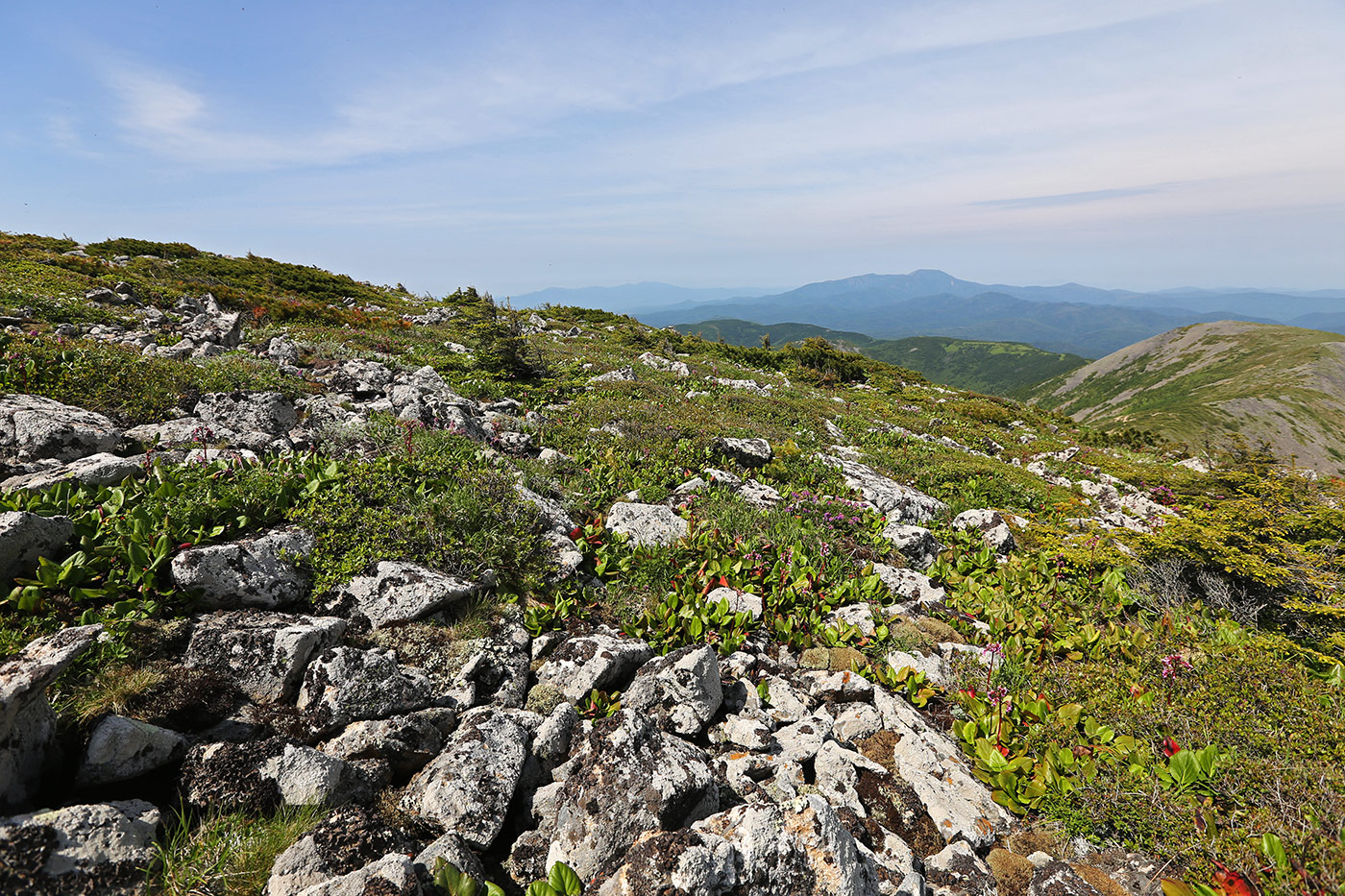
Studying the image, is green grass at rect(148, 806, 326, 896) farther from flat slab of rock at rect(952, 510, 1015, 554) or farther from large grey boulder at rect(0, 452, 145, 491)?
flat slab of rock at rect(952, 510, 1015, 554)

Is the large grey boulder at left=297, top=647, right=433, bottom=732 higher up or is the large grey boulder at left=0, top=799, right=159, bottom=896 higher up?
the large grey boulder at left=0, top=799, right=159, bottom=896

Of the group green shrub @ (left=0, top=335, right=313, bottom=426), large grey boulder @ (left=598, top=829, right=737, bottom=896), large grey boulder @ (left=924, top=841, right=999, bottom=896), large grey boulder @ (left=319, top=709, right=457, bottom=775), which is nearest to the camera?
large grey boulder @ (left=598, top=829, right=737, bottom=896)

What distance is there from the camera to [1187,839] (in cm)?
419

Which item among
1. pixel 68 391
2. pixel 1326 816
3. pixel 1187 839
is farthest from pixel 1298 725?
pixel 68 391

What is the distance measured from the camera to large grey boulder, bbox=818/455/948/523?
11.8m

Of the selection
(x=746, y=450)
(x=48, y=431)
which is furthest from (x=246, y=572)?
(x=746, y=450)

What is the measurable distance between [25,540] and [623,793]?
581 cm

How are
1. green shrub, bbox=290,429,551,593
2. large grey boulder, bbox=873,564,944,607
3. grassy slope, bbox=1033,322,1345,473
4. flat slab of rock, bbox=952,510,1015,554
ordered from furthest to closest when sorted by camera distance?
grassy slope, bbox=1033,322,1345,473 < flat slab of rock, bbox=952,510,1015,554 < large grey boulder, bbox=873,564,944,607 < green shrub, bbox=290,429,551,593

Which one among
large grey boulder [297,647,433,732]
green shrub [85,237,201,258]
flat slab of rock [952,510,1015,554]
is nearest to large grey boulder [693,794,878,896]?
large grey boulder [297,647,433,732]

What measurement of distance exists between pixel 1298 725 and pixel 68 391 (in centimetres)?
1646

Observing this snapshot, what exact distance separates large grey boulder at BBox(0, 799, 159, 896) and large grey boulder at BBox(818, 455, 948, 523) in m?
11.4

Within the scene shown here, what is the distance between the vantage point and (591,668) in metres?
5.71

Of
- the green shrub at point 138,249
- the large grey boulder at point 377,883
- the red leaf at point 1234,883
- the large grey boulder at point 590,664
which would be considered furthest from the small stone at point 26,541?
the green shrub at point 138,249

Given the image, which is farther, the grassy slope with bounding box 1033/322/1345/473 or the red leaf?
the grassy slope with bounding box 1033/322/1345/473
